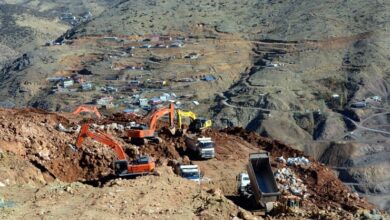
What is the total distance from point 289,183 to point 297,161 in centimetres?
A: 379

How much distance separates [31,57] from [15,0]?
90324mm

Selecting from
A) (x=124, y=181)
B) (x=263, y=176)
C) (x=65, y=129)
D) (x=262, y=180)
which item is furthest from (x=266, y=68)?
(x=124, y=181)

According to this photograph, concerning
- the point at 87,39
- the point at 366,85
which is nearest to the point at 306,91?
the point at 366,85

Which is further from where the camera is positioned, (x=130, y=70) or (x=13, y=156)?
(x=130, y=70)

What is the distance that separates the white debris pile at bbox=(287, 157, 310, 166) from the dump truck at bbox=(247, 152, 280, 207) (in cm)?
702

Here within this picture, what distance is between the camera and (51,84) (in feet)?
258

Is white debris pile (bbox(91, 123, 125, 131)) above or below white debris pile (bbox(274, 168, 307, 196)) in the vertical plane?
above

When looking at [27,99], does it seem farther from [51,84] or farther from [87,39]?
[87,39]

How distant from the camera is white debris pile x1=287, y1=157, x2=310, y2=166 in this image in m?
28.0

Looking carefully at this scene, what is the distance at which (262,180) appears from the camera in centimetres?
2091

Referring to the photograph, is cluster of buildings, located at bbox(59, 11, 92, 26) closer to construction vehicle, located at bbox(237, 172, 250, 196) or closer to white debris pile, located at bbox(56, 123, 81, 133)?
white debris pile, located at bbox(56, 123, 81, 133)

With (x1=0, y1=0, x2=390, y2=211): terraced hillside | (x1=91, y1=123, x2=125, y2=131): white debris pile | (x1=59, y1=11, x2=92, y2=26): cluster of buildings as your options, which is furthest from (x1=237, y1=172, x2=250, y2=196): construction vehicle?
(x1=59, y1=11, x2=92, y2=26): cluster of buildings

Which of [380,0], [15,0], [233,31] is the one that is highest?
[380,0]

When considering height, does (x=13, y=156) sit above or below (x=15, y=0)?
above
